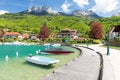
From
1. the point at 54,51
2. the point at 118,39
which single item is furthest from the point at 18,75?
the point at 118,39

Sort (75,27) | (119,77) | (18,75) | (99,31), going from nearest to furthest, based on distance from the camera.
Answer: (119,77) → (18,75) → (99,31) → (75,27)

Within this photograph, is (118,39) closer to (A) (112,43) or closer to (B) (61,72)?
(A) (112,43)

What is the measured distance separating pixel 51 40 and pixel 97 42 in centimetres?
2548

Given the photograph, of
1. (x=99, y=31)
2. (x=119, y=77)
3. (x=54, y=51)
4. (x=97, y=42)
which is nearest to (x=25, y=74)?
(x=119, y=77)

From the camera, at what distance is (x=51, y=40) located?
101688 mm

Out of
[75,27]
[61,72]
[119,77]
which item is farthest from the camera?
[75,27]

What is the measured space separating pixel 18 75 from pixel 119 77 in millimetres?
11446

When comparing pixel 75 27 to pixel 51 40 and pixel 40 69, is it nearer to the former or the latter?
pixel 51 40

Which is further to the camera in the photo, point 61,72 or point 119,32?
point 119,32

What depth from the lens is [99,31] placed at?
9606 centimetres

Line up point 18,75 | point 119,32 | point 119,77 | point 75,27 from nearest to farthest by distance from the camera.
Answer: point 119,77 → point 18,75 → point 119,32 → point 75,27

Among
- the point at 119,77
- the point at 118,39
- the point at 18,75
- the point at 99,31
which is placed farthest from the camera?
the point at 99,31

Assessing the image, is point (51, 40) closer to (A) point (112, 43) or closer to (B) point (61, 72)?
(A) point (112, 43)

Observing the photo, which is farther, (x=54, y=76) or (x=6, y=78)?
(x=6, y=78)
